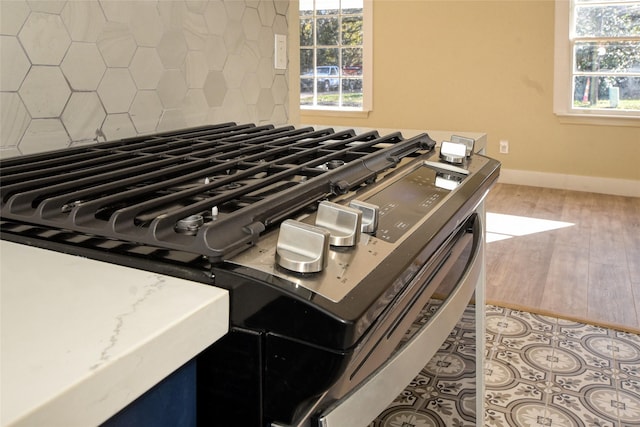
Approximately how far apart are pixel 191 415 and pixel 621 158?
15.3ft

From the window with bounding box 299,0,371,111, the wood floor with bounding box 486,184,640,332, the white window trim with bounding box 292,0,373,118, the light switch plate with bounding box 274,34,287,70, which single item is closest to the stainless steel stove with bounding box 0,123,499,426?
the light switch plate with bounding box 274,34,287,70

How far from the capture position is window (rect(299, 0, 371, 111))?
544 centimetres

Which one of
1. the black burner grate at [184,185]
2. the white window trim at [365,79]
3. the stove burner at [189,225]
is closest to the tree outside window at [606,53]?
the white window trim at [365,79]

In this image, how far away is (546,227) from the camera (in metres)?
3.63

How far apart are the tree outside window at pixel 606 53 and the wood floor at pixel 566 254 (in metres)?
0.78

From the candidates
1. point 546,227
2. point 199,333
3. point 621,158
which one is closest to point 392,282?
point 199,333

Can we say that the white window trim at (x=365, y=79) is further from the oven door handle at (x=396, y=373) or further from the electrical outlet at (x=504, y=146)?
the oven door handle at (x=396, y=373)

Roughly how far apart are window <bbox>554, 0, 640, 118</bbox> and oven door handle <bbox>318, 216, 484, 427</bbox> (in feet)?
13.8

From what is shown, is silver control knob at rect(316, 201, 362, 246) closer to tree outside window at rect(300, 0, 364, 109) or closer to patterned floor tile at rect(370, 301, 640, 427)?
patterned floor tile at rect(370, 301, 640, 427)

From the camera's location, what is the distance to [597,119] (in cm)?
445

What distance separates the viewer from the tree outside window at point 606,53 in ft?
14.2

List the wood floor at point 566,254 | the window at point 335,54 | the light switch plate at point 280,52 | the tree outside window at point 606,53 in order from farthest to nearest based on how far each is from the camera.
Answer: the window at point 335,54 < the tree outside window at point 606,53 < the wood floor at point 566,254 < the light switch plate at point 280,52

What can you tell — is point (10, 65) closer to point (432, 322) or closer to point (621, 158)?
point (432, 322)

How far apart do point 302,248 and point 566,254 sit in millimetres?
2944
